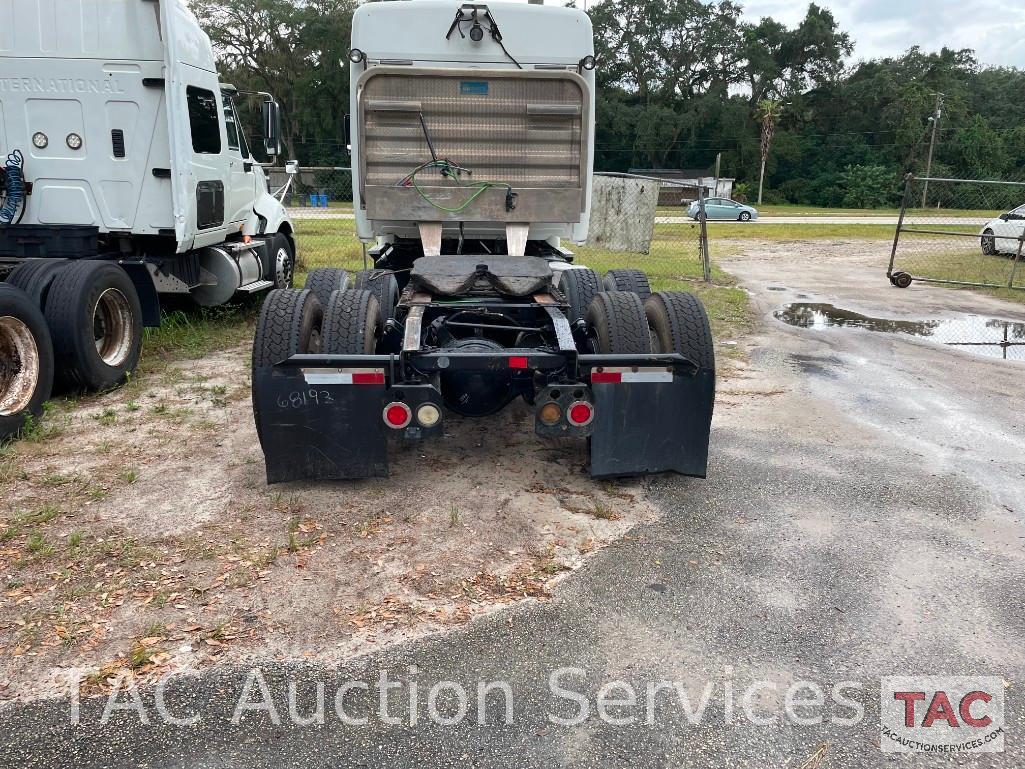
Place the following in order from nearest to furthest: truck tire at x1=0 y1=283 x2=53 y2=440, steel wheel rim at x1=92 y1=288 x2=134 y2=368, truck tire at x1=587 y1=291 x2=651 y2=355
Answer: truck tire at x1=587 y1=291 x2=651 y2=355
truck tire at x1=0 y1=283 x2=53 y2=440
steel wheel rim at x1=92 y1=288 x2=134 y2=368

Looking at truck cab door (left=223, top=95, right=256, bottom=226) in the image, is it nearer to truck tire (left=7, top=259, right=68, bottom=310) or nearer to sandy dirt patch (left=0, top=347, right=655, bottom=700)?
truck tire (left=7, top=259, right=68, bottom=310)

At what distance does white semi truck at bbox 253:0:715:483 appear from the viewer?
4.31m

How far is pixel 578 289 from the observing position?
5852mm

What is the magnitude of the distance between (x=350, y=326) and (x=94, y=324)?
3398 mm

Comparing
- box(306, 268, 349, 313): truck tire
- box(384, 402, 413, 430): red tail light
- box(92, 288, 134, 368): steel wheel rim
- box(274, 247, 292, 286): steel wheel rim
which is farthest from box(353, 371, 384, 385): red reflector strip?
box(274, 247, 292, 286): steel wheel rim

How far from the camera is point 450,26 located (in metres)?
6.76

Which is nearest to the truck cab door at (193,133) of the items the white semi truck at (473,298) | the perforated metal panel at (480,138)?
the white semi truck at (473,298)

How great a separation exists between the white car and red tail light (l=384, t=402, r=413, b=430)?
1718 centimetres

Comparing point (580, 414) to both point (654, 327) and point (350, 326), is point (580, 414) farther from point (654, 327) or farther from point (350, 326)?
point (350, 326)

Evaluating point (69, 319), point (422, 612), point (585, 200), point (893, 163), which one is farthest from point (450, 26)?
point (893, 163)

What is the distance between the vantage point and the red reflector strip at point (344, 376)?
425cm

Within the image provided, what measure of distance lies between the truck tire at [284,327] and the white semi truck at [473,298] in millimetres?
12

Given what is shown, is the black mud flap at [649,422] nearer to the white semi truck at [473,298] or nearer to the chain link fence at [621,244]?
the white semi truck at [473,298]

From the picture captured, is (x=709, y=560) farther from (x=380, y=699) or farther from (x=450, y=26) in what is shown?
(x=450, y=26)
